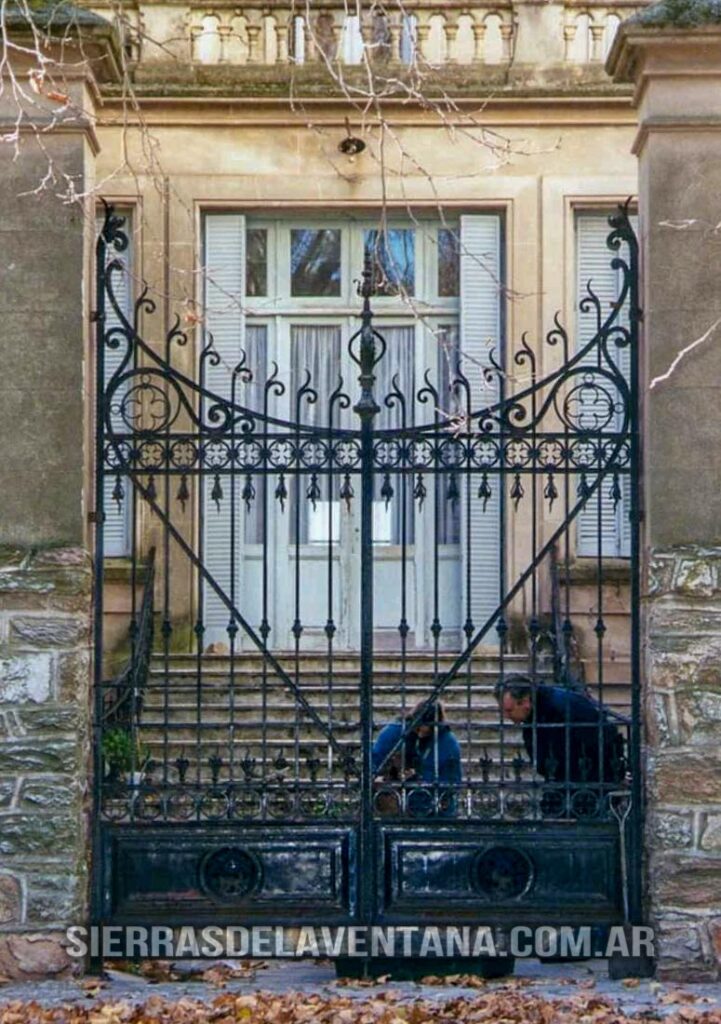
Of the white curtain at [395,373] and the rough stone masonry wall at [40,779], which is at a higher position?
the white curtain at [395,373]

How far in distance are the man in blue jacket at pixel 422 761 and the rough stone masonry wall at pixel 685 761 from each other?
97 cm

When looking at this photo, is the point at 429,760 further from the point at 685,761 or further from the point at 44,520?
the point at 44,520

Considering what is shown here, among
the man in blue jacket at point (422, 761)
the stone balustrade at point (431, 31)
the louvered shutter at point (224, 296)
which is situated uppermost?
the stone balustrade at point (431, 31)

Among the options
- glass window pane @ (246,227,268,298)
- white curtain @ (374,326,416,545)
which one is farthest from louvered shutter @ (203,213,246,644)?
white curtain @ (374,326,416,545)

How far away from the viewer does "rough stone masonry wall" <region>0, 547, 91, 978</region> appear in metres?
9.31

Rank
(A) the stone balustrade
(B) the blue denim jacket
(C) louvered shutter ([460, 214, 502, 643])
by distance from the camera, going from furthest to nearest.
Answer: (A) the stone balustrade
(C) louvered shutter ([460, 214, 502, 643])
(B) the blue denim jacket

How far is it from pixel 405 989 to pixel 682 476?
2.63 meters

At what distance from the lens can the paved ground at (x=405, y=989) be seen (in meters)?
8.95

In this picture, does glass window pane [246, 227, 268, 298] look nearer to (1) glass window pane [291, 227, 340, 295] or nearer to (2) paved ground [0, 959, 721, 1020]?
(1) glass window pane [291, 227, 340, 295]

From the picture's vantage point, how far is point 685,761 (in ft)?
30.4

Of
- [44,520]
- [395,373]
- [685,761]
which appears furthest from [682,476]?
[395,373]

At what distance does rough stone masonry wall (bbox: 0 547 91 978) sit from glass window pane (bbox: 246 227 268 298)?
5923mm

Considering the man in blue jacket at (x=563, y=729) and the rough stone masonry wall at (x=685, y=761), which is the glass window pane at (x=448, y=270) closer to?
the man in blue jacket at (x=563, y=729)

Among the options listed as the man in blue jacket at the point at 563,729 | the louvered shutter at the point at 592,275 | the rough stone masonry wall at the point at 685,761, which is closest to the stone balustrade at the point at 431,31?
the louvered shutter at the point at 592,275
